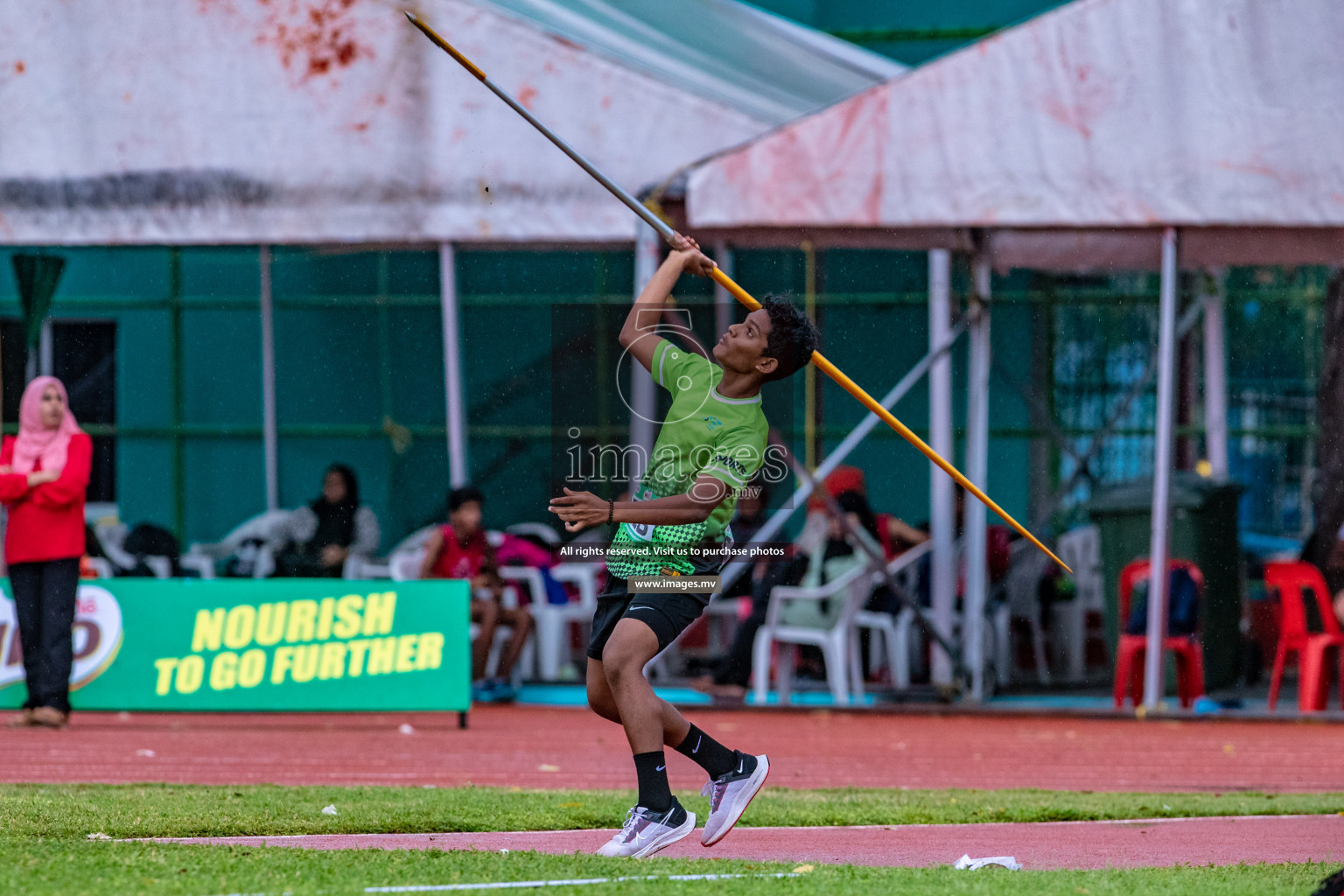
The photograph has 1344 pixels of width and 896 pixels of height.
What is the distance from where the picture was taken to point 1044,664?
13.7m

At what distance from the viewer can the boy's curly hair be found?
18.4 ft

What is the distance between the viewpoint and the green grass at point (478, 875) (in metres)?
4.84

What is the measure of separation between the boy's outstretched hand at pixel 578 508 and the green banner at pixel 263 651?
5.43 m

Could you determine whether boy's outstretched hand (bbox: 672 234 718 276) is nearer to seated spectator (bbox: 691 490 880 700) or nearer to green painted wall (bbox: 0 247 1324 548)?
seated spectator (bbox: 691 490 880 700)

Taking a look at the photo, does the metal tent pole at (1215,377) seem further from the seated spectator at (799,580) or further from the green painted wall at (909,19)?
the green painted wall at (909,19)

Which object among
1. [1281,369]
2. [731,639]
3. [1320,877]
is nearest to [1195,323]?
[1281,369]

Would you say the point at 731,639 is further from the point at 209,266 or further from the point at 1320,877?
the point at 1320,877

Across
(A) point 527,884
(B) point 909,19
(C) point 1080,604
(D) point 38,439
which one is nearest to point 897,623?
(C) point 1080,604

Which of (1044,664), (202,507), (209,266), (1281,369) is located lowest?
(1044,664)

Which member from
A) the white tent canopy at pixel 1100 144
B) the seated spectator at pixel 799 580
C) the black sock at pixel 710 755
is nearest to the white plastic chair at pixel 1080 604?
the seated spectator at pixel 799 580

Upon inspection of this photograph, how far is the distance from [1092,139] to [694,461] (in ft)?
19.2

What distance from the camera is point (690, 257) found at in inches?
236

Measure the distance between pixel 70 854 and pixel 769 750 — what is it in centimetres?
502

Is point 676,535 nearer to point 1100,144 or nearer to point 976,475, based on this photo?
point 1100,144
